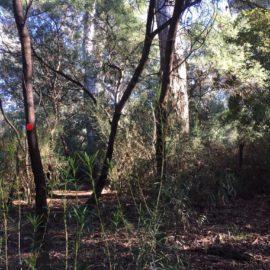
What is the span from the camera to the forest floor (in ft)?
9.98

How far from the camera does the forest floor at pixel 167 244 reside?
304cm

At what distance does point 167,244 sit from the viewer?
10.5 feet

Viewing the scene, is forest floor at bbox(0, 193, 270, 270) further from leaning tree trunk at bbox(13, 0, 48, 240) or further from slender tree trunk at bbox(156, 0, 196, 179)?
slender tree trunk at bbox(156, 0, 196, 179)

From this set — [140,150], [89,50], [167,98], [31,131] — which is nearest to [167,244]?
[31,131]

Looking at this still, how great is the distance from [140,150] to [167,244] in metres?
2.76

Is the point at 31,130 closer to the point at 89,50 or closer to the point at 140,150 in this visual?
the point at 140,150

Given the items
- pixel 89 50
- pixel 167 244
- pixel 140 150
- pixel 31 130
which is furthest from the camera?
pixel 89 50

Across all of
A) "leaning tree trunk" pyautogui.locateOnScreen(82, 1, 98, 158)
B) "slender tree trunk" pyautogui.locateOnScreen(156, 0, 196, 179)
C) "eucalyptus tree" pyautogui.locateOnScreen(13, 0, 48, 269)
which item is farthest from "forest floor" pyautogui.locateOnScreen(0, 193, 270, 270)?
"leaning tree trunk" pyautogui.locateOnScreen(82, 1, 98, 158)

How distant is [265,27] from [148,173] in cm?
474

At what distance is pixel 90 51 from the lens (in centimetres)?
1549

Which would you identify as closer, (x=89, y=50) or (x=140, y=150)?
(x=140, y=150)

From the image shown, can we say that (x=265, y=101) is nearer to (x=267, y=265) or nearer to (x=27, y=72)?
(x=267, y=265)

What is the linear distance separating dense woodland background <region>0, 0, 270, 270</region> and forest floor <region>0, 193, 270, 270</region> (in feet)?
0.06

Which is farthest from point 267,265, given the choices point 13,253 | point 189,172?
point 13,253
